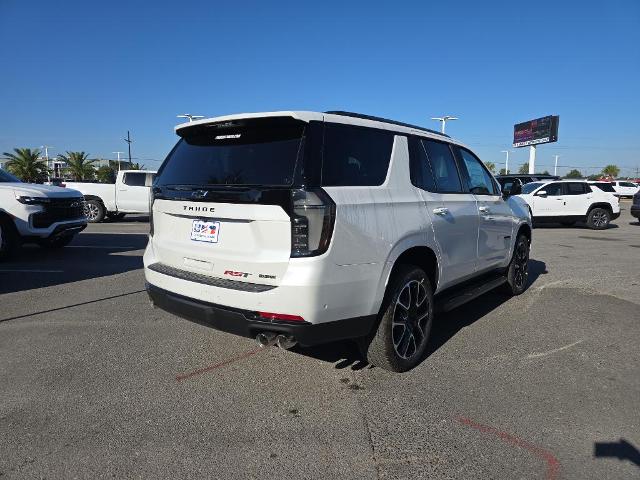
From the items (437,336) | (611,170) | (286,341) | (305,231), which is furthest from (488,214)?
(611,170)

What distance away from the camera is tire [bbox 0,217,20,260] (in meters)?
8.01

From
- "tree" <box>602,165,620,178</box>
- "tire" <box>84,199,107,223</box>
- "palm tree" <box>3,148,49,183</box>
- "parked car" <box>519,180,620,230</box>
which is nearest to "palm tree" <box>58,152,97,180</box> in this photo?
"palm tree" <box>3,148,49,183</box>

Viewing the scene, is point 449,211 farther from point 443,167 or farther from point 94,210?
point 94,210

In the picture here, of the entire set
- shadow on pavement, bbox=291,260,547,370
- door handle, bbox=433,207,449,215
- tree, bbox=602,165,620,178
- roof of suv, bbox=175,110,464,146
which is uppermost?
tree, bbox=602,165,620,178

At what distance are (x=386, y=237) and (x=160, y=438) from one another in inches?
76.2

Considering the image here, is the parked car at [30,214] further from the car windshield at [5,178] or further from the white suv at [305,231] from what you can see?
the white suv at [305,231]

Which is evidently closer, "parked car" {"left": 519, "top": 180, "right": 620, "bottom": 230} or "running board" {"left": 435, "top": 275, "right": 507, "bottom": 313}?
"running board" {"left": 435, "top": 275, "right": 507, "bottom": 313}

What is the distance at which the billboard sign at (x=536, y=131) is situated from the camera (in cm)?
5103

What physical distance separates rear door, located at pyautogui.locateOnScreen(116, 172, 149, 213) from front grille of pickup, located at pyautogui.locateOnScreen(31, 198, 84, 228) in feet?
23.3

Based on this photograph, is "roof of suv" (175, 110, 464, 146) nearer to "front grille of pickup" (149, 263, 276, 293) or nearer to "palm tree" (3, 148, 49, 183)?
"front grille of pickup" (149, 263, 276, 293)

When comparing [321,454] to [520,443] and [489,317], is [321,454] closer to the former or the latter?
[520,443]

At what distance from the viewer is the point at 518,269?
241 inches

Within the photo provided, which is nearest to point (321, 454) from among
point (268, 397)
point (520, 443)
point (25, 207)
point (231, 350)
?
point (268, 397)


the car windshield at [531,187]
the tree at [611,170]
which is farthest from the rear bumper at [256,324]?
the tree at [611,170]
